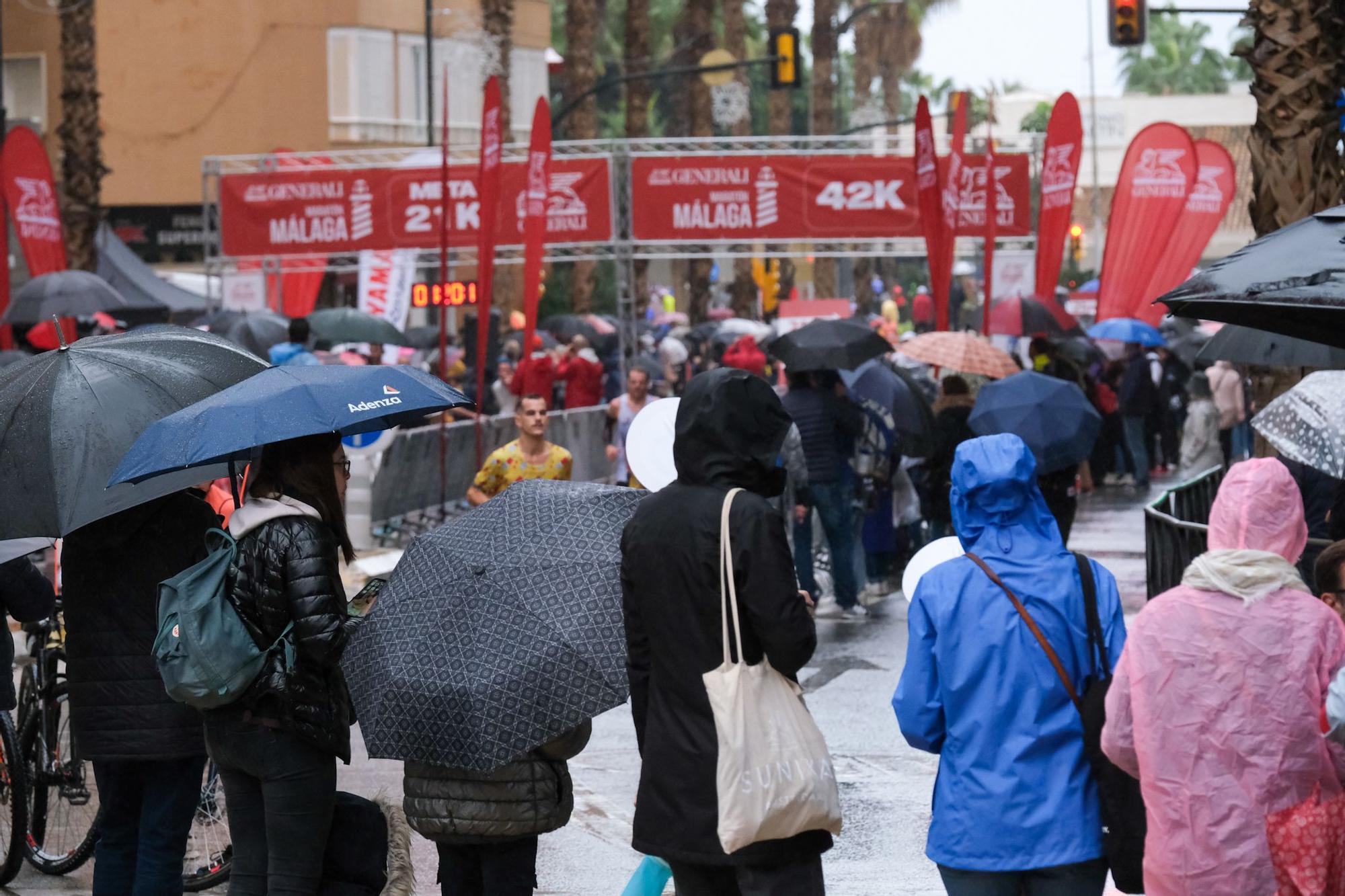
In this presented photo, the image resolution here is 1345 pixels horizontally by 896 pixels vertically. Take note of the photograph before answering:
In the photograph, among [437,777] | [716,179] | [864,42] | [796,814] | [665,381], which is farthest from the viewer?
[864,42]

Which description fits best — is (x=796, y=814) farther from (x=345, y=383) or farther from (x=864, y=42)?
(x=864, y=42)

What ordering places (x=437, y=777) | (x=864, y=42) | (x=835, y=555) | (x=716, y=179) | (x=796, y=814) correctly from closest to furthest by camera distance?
(x=796, y=814)
(x=437, y=777)
(x=835, y=555)
(x=716, y=179)
(x=864, y=42)

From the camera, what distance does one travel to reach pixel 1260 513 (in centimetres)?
421

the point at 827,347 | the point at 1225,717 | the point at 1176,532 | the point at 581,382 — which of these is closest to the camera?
the point at 1225,717

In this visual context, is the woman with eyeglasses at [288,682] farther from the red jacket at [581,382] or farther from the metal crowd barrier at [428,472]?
the red jacket at [581,382]

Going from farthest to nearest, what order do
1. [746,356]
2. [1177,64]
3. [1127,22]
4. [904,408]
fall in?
[1177,64] < [1127,22] < [746,356] < [904,408]

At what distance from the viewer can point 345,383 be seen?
5242mm

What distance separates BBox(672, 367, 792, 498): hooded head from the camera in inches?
169

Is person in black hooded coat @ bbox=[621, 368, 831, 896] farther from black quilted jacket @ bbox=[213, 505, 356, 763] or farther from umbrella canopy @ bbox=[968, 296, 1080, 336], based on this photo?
umbrella canopy @ bbox=[968, 296, 1080, 336]

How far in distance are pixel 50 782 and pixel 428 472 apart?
11.4 m


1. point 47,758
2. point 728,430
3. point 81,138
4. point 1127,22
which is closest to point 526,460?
point 47,758

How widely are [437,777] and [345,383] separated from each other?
115 cm

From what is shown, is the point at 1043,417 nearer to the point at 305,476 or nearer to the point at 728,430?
the point at 305,476

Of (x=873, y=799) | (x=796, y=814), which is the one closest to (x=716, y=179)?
(x=873, y=799)
